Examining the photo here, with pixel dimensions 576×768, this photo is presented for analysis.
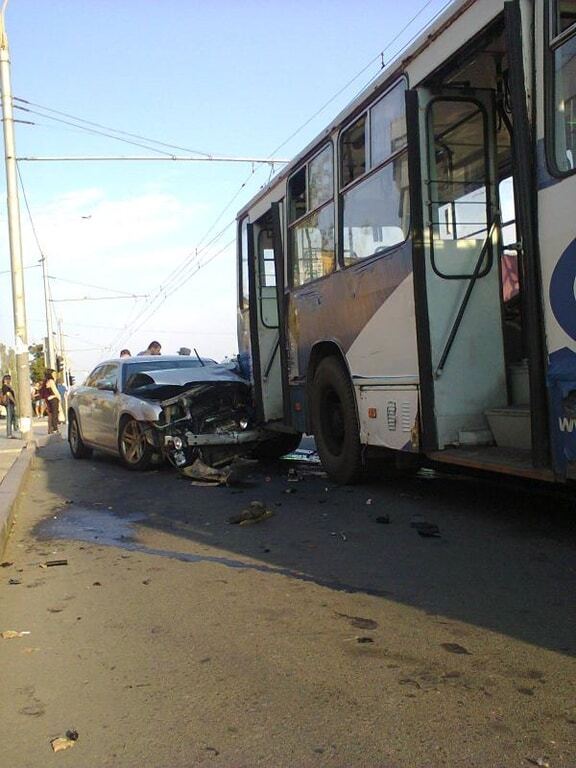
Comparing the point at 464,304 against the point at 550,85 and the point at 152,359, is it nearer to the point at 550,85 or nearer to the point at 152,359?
the point at 550,85

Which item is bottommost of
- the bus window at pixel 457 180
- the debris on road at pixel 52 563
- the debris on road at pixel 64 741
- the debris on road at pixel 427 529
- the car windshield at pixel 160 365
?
the debris on road at pixel 64 741

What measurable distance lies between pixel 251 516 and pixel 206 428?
320cm

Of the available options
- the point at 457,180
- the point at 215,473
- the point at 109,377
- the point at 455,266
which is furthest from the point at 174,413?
the point at 457,180

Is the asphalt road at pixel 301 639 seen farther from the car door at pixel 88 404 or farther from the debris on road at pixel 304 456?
the car door at pixel 88 404

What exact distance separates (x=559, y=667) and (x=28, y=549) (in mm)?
4377

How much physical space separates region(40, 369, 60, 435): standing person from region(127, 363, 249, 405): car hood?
10442 mm

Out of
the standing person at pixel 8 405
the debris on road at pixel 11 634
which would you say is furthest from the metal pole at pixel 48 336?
the debris on road at pixel 11 634

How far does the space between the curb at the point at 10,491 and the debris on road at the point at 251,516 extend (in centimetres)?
191

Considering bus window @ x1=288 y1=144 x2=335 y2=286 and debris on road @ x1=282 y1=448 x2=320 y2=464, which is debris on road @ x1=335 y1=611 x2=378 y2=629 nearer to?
bus window @ x1=288 y1=144 x2=335 y2=286

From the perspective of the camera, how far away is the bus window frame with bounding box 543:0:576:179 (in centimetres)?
457

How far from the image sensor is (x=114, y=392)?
36.8 feet

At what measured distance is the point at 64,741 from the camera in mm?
2883

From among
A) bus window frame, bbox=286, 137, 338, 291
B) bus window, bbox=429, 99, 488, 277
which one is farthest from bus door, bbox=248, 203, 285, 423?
bus window, bbox=429, 99, 488, 277

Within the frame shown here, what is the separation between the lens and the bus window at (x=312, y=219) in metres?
7.86
